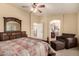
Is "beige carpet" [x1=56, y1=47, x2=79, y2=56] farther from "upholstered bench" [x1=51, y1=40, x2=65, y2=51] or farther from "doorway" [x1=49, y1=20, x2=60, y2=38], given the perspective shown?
"doorway" [x1=49, y1=20, x2=60, y2=38]

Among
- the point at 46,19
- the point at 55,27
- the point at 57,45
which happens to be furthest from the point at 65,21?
the point at 57,45

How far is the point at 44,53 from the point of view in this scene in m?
1.89

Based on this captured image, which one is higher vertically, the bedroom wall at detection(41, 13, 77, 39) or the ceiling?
the ceiling

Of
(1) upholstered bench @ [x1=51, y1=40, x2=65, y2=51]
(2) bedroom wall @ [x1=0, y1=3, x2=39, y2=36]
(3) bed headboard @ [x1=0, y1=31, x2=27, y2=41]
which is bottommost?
(1) upholstered bench @ [x1=51, y1=40, x2=65, y2=51]

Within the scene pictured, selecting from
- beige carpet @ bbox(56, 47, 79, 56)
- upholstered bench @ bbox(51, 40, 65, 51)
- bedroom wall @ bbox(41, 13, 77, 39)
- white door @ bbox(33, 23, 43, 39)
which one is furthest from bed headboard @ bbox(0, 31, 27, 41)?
beige carpet @ bbox(56, 47, 79, 56)

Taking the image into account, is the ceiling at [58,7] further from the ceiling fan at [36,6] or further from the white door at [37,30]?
the white door at [37,30]

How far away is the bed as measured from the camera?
5.55 feet

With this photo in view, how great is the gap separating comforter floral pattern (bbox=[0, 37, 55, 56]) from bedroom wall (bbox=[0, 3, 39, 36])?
0.66ft

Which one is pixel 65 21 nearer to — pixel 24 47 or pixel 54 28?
pixel 54 28

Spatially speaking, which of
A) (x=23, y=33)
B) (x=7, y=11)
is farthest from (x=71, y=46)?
(x=7, y=11)

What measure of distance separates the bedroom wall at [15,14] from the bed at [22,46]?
15 cm

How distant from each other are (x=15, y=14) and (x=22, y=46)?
0.56 m

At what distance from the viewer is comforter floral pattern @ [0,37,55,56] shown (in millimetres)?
1685

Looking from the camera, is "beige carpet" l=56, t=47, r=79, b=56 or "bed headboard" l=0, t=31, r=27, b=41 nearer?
"bed headboard" l=0, t=31, r=27, b=41
